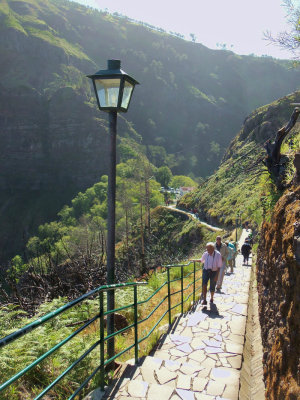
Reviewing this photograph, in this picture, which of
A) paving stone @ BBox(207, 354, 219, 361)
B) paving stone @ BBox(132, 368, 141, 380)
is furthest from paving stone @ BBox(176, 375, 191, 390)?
paving stone @ BBox(207, 354, 219, 361)

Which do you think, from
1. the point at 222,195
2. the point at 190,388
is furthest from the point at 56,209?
the point at 190,388

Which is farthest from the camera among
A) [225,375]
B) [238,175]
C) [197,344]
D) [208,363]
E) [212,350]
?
[238,175]

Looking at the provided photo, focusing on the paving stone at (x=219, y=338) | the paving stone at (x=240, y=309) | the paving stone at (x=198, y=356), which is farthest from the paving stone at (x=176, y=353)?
the paving stone at (x=240, y=309)

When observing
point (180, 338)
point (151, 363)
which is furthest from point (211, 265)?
point (151, 363)

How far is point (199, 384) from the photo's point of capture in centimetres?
340

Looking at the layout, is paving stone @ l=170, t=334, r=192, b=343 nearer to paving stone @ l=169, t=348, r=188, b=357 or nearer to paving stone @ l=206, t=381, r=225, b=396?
paving stone @ l=169, t=348, r=188, b=357

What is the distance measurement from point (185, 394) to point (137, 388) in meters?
0.48

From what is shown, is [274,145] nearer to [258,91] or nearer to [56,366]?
[56,366]

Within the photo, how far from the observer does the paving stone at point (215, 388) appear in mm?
3324

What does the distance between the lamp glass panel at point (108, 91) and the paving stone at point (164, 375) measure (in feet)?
10.4

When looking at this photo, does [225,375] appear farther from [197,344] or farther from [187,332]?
[187,332]

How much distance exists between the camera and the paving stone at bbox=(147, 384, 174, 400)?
3031 millimetres

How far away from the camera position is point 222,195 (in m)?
36.3

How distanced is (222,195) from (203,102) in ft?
445
